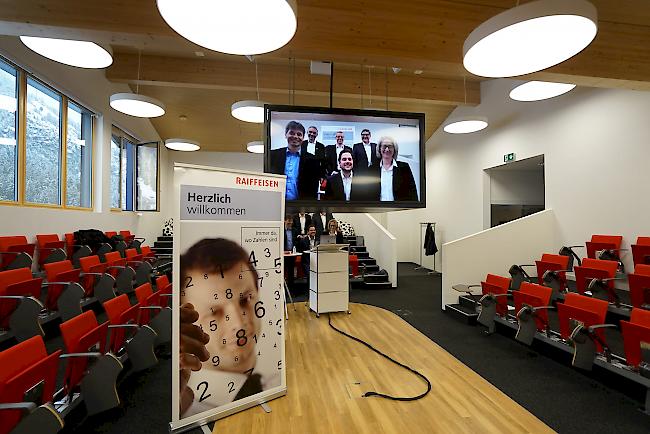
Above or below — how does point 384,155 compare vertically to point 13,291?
above

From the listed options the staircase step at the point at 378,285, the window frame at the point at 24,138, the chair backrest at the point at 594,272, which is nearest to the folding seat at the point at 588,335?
the chair backrest at the point at 594,272

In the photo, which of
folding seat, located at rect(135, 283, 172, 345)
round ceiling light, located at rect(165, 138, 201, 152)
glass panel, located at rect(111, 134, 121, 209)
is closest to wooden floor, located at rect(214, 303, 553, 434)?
folding seat, located at rect(135, 283, 172, 345)

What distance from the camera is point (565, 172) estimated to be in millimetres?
6199

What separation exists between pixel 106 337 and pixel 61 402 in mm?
491

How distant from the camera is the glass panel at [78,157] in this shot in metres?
6.57

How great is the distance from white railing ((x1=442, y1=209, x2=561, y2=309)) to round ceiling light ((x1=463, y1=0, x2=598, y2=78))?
371cm

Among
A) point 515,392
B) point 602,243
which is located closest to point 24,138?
point 515,392

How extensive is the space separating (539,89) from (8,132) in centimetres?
801

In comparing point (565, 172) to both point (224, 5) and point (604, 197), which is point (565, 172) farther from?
point (224, 5)

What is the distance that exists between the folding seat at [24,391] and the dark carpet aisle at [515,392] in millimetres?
809

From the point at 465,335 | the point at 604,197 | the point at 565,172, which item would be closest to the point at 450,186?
the point at 565,172

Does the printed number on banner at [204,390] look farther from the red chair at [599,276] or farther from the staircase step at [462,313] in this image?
the red chair at [599,276]

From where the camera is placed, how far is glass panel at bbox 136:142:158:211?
940 cm

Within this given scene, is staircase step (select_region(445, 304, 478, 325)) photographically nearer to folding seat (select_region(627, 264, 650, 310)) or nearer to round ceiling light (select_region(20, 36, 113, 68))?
folding seat (select_region(627, 264, 650, 310))
